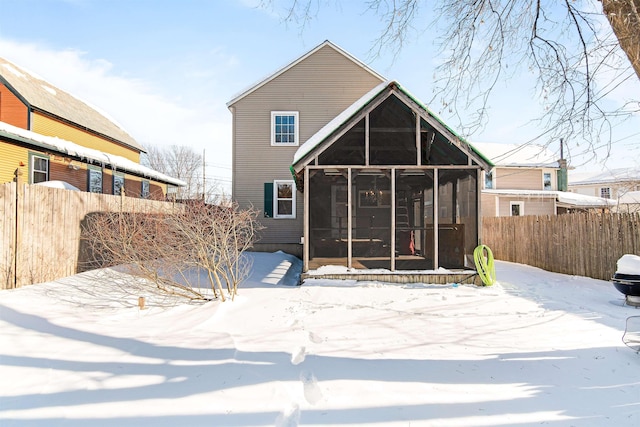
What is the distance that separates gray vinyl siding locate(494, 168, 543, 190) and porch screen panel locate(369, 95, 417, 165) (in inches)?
630

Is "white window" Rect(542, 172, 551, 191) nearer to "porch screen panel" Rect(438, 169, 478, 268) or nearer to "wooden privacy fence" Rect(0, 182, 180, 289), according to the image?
"porch screen panel" Rect(438, 169, 478, 268)

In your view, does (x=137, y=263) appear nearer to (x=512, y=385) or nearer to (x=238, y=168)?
(x=512, y=385)

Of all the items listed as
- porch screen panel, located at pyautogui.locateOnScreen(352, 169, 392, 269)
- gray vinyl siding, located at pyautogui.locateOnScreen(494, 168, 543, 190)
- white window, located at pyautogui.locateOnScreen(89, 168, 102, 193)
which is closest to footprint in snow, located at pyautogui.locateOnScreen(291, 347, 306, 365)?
porch screen panel, located at pyautogui.locateOnScreen(352, 169, 392, 269)

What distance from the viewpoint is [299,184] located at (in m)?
12.7

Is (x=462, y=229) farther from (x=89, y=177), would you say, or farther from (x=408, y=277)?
(x=89, y=177)

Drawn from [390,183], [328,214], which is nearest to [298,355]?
[390,183]

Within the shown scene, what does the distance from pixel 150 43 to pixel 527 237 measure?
1262cm

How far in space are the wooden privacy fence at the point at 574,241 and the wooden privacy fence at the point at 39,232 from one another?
507 inches

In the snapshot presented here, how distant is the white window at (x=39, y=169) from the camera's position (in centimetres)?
1302

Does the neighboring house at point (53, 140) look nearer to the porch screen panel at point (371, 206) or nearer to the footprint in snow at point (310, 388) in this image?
the porch screen panel at point (371, 206)

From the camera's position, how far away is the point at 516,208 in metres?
24.0

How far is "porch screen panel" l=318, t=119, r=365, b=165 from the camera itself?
30.6 ft

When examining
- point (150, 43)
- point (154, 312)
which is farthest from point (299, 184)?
point (154, 312)

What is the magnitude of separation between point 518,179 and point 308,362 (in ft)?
82.4
